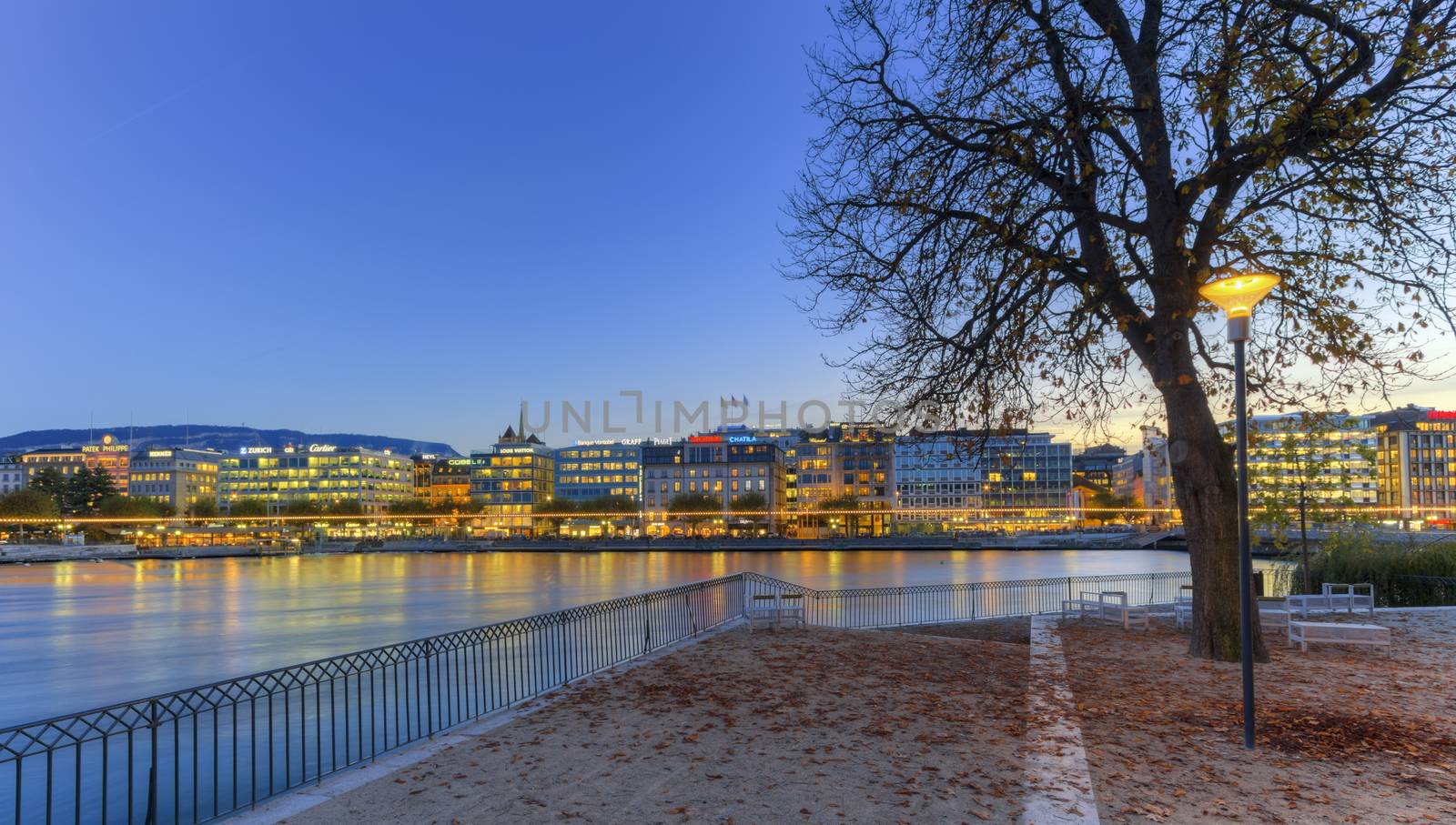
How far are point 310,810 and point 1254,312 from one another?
14.0m

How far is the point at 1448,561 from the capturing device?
79.3 feet

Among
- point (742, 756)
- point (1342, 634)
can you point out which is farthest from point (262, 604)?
point (1342, 634)

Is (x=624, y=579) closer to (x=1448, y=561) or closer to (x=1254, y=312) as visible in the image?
(x=1448, y=561)

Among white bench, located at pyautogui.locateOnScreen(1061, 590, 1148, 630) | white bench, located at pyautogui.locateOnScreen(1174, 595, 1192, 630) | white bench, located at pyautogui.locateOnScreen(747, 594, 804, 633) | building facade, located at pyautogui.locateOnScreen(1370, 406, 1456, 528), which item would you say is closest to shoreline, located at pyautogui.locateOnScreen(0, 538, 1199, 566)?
building facade, located at pyautogui.locateOnScreen(1370, 406, 1456, 528)

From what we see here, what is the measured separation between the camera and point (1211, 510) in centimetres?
1334

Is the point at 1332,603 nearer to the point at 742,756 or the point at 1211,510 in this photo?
the point at 1211,510

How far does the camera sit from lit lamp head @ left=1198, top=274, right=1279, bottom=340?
8.96m

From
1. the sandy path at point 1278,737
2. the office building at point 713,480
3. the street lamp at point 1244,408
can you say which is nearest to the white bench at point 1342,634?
the sandy path at point 1278,737

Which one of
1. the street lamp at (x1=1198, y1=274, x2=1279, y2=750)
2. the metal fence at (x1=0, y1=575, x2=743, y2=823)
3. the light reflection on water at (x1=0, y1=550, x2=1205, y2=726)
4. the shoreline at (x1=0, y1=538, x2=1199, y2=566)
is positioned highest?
the street lamp at (x1=1198, y1=274, x2=1279, y2=750)

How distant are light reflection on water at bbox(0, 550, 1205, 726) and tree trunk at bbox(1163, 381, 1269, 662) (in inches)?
941

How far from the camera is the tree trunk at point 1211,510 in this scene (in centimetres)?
1330

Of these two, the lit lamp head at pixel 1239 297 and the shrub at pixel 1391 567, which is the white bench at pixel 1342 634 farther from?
the shrub at pixel 1391 567

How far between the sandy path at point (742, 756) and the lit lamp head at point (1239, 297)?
4.82 meters

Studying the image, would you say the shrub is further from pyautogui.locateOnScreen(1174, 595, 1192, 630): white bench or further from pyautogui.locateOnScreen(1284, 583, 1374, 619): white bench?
pyautogui.locateOnScreen(1174, 595, 1192, 630): white bench
